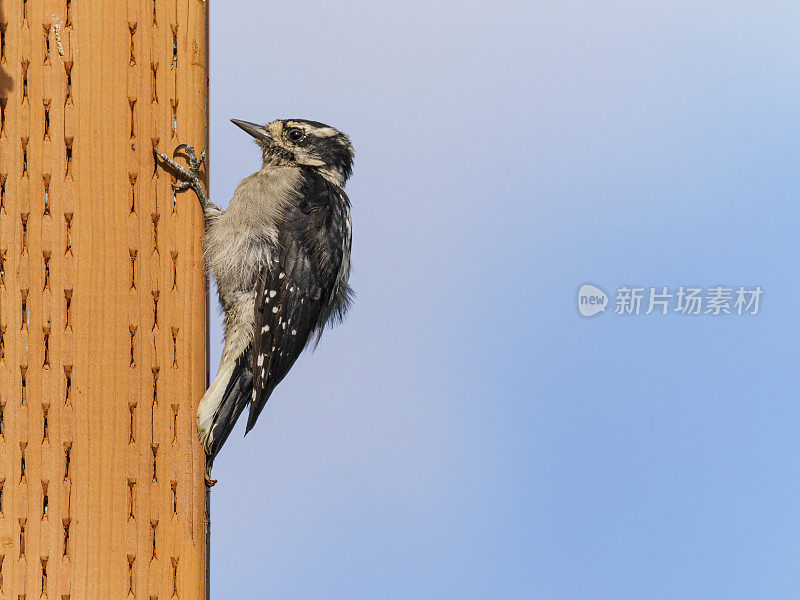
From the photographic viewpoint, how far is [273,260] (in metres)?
3.18

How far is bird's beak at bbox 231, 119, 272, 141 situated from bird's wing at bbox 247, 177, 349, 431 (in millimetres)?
320

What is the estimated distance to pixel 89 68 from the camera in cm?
256

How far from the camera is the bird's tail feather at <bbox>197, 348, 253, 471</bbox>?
8.43 feet

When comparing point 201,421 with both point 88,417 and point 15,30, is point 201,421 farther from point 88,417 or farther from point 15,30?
point 15,30

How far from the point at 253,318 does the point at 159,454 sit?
73 cm

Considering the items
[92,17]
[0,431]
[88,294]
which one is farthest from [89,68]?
[0,431]

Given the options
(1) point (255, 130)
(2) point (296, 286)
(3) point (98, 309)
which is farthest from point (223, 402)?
(1) point (255, 130)

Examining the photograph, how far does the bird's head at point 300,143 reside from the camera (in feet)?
11.6

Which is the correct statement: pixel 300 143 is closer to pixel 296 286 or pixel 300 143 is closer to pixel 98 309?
pixel 296 286

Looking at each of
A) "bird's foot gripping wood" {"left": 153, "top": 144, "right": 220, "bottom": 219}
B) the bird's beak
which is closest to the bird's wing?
the bird's beak

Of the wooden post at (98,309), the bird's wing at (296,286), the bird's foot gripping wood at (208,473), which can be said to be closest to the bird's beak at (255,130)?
the bird's wing at (296,286)

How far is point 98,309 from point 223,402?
480mm

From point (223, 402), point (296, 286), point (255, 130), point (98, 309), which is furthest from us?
point (255, 130)

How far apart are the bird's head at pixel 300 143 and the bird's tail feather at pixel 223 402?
0.94m
